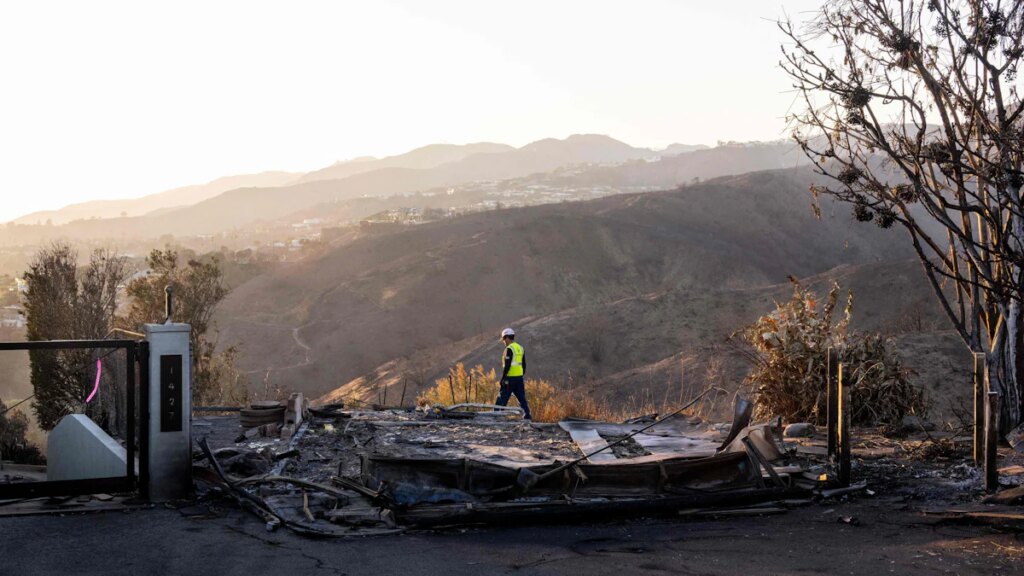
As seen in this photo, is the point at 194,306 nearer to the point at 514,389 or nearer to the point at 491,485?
the point at 514,389

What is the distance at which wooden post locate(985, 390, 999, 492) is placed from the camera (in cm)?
938

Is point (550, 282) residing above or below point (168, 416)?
above

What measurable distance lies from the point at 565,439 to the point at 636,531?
5.26 meters

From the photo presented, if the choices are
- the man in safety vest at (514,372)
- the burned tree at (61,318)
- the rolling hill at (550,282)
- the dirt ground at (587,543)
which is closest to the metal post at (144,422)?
the dirt ground at (587,543)

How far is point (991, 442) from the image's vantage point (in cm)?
947

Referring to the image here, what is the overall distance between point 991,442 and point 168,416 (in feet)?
27.2

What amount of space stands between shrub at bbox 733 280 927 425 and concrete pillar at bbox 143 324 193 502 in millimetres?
9968

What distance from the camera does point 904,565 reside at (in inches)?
302

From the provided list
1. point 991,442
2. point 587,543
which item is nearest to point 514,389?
point 587,543

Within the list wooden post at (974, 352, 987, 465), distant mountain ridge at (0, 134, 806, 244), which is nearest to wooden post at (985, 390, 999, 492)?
wooden post at (974, 352, 987, 465)

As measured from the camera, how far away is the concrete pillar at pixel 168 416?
990cm

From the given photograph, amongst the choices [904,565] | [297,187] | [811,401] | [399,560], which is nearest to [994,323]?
[811,401]

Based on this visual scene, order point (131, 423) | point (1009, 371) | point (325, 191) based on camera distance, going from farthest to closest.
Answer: point (325, 191) → point (1009, 371) → point (131, 423)

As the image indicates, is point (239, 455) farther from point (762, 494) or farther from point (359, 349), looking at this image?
point (359, 349)
